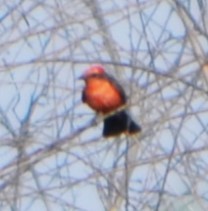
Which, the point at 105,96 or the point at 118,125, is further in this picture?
the point at 105,96

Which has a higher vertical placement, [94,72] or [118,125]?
[94,72]

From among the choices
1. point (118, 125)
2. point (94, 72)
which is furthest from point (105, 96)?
point (118, 125)

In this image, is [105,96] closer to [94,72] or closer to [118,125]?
[94,72]

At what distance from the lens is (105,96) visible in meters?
6.80

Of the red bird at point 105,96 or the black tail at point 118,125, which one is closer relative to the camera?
the black tail at point 118,125

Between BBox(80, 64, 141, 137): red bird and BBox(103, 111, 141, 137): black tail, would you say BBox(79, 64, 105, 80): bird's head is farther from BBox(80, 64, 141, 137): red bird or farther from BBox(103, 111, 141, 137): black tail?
BBox(103, 111, 141, 137): black tail

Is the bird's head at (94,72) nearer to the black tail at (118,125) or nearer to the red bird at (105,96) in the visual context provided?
the red bird at (105,96)

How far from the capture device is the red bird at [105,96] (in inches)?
244

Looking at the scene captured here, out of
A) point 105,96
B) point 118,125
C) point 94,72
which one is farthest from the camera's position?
point 105,96

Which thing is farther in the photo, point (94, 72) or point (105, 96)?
point (105, 96)

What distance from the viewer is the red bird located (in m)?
6.20

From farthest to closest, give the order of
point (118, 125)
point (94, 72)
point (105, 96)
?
point (105, 96) → point (94, 72) → point (118, 125)

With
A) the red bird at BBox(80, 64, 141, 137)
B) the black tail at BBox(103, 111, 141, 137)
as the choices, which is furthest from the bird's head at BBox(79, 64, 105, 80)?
the black tail at BBox(103, 111, 141, 137)

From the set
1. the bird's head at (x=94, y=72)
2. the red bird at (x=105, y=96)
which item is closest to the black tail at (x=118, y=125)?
the red bird at (x=105, y=96)
